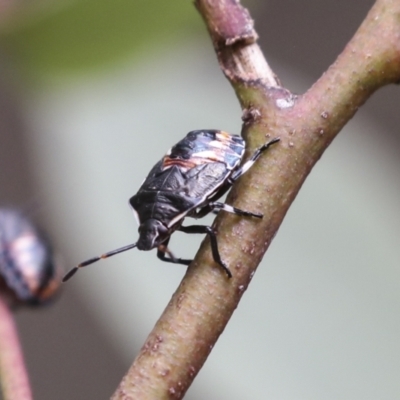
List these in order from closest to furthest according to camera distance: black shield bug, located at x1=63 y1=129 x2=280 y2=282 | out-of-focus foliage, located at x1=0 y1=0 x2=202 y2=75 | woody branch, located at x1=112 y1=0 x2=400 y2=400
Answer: woody branch, located at x1=112 y1=0 x2=400 y2=400
black shield bug, located at x1=63 y1=129 x2=280 y2=282
out-of-focus foliage, located at x1=0 y1=0 x2=202 y2=75

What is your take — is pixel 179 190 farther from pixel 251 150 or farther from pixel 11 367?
pixel 11 367

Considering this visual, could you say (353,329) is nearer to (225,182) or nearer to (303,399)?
(303,399)

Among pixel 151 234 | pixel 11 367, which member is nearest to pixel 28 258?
pixel 151 234

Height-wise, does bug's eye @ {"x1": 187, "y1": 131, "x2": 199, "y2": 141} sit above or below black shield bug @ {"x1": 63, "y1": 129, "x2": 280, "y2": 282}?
above

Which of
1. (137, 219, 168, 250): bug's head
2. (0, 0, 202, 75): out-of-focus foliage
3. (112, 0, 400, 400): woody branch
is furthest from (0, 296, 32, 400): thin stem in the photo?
(0, 0, 202, 75): out-of-focus foliage

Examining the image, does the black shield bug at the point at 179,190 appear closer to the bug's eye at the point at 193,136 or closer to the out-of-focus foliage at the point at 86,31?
the bug's eye at the point at 193,136

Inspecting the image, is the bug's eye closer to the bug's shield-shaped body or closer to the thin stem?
the bug's shield-shaped body

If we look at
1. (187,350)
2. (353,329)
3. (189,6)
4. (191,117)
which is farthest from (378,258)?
(187,350)
